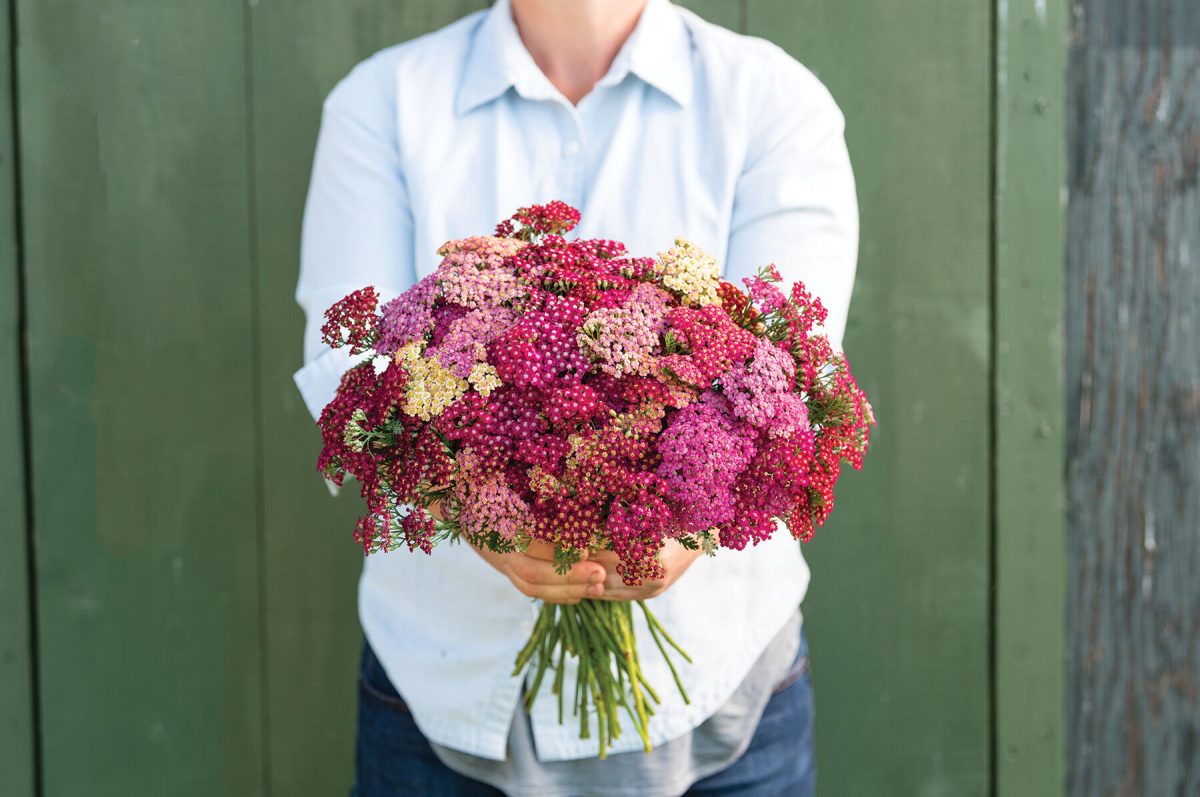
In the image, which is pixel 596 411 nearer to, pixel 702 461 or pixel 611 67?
pixel 702 461

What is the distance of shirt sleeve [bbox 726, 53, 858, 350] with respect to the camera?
44.0 inches

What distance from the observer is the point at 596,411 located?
0.81 metres

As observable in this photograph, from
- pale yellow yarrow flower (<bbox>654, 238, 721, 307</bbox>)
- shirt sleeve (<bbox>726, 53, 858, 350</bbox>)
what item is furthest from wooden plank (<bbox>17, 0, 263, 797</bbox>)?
pale yellow yarrow flower (<bbox>654, 238, 721, 307</bbox>)

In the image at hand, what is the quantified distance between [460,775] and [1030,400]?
1.01m

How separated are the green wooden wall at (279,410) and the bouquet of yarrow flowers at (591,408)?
0.74m

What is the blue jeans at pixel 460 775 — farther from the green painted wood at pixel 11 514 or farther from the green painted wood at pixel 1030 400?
the green painted wood at pixel 11 514

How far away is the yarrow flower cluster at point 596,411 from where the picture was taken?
2.66 feet

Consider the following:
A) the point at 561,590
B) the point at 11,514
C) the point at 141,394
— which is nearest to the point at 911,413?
the point at 561,590

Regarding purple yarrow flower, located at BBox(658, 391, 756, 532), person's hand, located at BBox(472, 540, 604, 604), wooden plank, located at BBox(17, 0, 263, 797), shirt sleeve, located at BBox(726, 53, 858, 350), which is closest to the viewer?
purple yarrow flower, located at BBox(658, 391, 756, 532)

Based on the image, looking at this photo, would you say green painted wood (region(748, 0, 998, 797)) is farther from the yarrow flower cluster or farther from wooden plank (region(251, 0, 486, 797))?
the yarrow flower cluster

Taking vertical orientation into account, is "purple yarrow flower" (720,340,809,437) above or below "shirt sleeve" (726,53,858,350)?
below

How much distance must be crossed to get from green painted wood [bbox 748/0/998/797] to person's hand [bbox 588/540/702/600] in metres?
0.66

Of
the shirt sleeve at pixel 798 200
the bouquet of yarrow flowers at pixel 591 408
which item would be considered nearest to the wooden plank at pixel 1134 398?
the shirt sleeve at pixel 798 200

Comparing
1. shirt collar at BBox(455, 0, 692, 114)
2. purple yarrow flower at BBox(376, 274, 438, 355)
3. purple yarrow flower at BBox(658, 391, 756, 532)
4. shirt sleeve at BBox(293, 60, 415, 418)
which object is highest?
shirt collar at BBox(455, 0, 692, 114)
